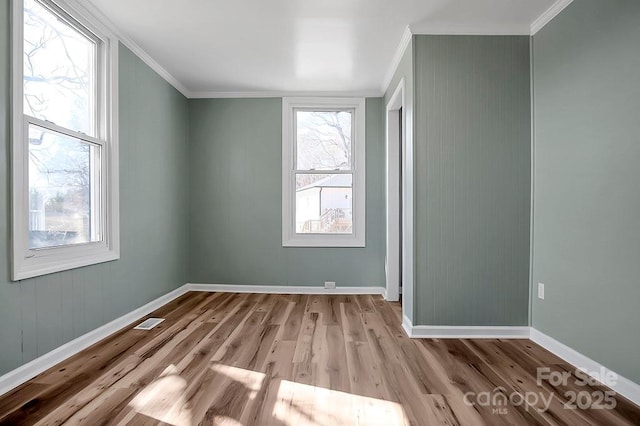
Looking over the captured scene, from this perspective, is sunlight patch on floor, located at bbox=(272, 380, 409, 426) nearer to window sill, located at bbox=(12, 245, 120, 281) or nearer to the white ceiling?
window sill, located at bbox=(12, 245, 120, 281)

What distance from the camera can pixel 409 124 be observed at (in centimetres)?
290

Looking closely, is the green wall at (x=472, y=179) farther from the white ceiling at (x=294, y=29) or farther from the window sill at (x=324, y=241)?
the window sill at (x=324, y=241)

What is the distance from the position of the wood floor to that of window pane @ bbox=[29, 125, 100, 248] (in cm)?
93

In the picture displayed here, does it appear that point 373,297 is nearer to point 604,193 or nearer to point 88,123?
point 604,193

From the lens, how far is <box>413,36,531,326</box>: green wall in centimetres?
279

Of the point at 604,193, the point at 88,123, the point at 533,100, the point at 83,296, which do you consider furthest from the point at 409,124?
the point at 83,296

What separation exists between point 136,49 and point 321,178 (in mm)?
2466

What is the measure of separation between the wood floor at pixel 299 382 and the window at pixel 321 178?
151cm

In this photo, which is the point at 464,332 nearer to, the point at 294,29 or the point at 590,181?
the point at 590,181

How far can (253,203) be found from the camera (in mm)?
4371

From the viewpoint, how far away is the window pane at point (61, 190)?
2.19 metres

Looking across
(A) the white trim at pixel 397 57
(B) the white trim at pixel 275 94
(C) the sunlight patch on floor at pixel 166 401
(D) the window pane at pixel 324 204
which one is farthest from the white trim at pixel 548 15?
(C) the sunlight patch on floor at pixel 166 401

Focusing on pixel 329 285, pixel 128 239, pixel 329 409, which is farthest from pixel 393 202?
pixel 128 239

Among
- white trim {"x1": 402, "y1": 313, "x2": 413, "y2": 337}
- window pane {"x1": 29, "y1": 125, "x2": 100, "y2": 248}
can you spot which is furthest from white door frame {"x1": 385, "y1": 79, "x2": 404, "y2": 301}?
window pane {"x1": 29, "y1": 125, "x2": 100, "y2": 248}
